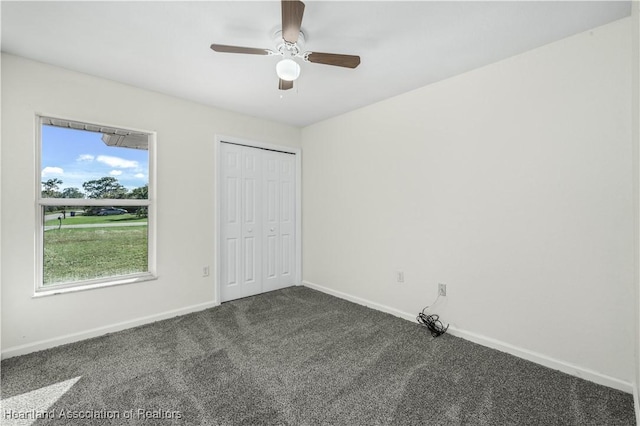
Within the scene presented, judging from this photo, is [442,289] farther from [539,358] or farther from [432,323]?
[539,358]

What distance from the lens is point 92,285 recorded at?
258 centimetres

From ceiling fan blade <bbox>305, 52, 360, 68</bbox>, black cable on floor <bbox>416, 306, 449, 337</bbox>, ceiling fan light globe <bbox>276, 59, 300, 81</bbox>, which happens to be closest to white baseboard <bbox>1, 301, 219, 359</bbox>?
black cable on floor <bbox>416, 306, 449, 337</bbox>

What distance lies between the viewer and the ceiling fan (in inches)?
57.1

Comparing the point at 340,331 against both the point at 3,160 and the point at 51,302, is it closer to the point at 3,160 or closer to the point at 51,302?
the point at 51,302

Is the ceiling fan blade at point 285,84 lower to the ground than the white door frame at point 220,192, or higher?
higher

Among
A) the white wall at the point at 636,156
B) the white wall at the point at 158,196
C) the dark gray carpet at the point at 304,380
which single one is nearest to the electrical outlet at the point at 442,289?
the dark gray carpet at the point at 304,380

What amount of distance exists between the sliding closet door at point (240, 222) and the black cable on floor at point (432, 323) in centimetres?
213

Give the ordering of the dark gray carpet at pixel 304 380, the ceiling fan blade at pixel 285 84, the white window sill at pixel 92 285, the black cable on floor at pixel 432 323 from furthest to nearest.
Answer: the black cable on floor at pixel 432 323
the white window sill at pixel 92 285
the ceiling fan blade at pixel 285 84
the dark gray carpet at pixel 304 380

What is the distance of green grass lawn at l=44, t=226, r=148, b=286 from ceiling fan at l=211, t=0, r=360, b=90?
7.05ft

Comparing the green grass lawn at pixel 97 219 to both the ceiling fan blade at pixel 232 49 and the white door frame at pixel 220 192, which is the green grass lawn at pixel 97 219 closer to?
the white door frame at pixel 220 192

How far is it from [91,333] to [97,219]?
1055mm

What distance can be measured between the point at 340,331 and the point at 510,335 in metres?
1.43

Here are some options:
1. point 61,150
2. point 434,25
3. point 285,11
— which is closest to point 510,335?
point 434,25

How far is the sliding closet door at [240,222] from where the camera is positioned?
11.4 ft
